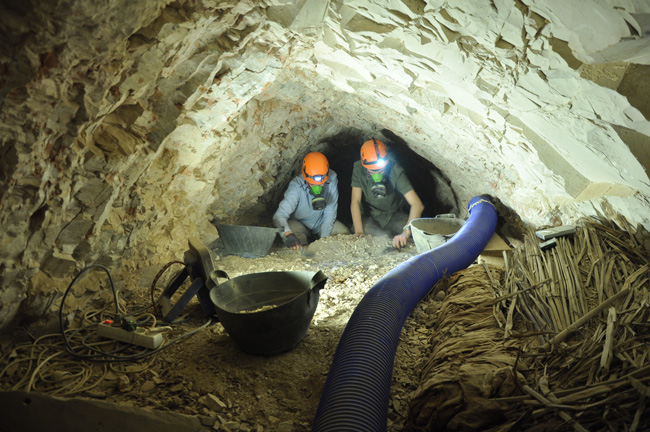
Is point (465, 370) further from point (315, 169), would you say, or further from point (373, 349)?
point (315, 169)

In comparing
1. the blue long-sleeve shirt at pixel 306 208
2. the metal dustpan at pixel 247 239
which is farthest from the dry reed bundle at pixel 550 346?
the blue long-sleeve shirt at pixel 306 208

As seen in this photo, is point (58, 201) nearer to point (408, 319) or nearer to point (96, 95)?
point (96, 95)

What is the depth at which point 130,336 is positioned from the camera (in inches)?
91.4

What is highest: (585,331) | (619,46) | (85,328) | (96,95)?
(619,46)

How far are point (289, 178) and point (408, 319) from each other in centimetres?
400

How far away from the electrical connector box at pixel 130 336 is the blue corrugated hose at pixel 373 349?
1.20 meters

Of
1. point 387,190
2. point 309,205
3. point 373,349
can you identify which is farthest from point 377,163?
point 373,349

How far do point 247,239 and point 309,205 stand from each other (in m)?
1.40

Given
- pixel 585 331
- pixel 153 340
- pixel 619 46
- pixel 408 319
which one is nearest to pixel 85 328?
pixel 153 340

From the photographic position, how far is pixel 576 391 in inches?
58.2

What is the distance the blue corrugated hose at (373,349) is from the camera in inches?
61.9

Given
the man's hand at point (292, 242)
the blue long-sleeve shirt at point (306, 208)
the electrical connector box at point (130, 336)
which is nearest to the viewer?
the electrical connector box at point (130, 336)

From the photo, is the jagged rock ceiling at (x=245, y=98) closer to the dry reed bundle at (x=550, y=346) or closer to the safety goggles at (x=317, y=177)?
the dry reed bundle at (x=550, y=346)

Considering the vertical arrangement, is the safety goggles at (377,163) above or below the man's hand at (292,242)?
above
